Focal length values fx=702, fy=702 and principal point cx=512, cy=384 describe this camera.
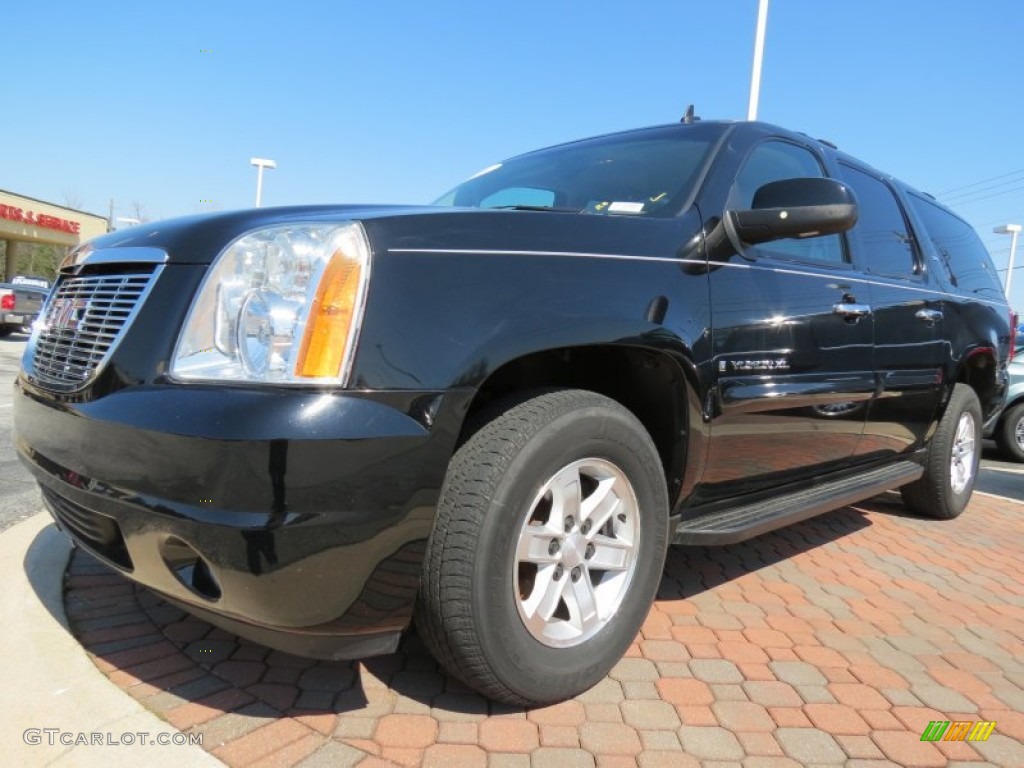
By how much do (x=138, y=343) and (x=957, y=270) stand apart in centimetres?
469

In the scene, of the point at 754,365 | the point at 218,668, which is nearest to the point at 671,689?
the point at 754,365

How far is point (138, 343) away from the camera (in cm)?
169

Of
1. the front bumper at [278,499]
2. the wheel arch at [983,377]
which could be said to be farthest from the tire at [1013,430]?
the front bumper at [278,499]

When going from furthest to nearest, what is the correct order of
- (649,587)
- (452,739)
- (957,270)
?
(957,270)
(649,587)
(452,739)

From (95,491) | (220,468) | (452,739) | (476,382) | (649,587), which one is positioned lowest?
(452,739)

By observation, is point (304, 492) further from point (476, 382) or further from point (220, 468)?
point (476, 382)

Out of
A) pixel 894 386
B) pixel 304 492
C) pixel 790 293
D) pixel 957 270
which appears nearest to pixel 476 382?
pixel 304 492

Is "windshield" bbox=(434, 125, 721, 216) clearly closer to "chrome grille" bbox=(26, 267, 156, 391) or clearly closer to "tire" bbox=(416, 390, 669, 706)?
"tire" bbox=(416, 390, 669, 706)

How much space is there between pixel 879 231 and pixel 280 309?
3.26 meters

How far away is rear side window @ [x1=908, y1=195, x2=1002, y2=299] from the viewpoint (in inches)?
170

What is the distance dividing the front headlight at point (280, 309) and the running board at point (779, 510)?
55.1 inches

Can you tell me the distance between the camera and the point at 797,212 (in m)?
2.38

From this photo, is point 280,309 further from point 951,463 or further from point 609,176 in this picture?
point 951,463

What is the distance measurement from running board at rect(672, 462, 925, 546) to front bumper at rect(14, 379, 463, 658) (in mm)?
1156
